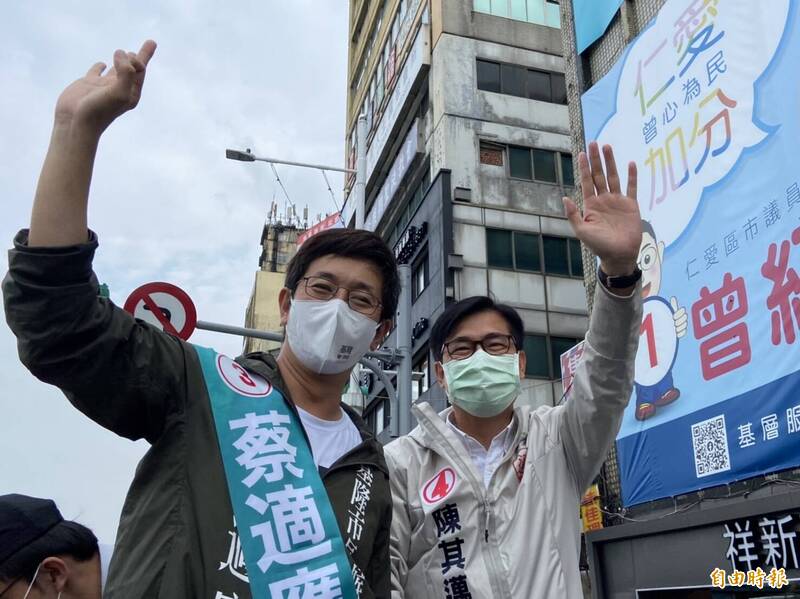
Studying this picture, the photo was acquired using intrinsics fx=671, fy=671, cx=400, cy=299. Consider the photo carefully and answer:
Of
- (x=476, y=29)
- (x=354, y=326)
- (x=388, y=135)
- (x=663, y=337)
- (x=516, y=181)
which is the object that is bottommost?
(x=354, y=326)

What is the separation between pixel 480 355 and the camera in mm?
3127

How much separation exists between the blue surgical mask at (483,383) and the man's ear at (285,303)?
3.07 feet

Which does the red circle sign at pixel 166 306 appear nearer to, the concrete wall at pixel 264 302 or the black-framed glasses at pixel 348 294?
the black-framed glasses at pixel 348 294

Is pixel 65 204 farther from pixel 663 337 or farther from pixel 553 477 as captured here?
pixel 663 337

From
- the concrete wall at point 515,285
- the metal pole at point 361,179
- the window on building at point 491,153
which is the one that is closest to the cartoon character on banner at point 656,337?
the metal pole at point 361,179

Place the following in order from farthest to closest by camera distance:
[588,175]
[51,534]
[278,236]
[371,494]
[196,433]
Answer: [278,236] → [588,175] → [51,534] → [371,494] → [196,433]

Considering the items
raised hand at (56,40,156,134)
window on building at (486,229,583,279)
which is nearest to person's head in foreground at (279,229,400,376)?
raised hand at (56,40,156,134)

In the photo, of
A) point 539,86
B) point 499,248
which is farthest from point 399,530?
point 539,86

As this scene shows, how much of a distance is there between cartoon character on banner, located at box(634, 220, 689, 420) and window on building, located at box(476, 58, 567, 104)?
13.2m

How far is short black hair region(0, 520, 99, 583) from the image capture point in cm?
219

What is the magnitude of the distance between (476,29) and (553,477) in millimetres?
22106

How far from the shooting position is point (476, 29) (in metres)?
22.5

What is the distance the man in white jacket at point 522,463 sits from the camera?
2.51 meters

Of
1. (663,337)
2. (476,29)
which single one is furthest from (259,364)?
(476,29)
